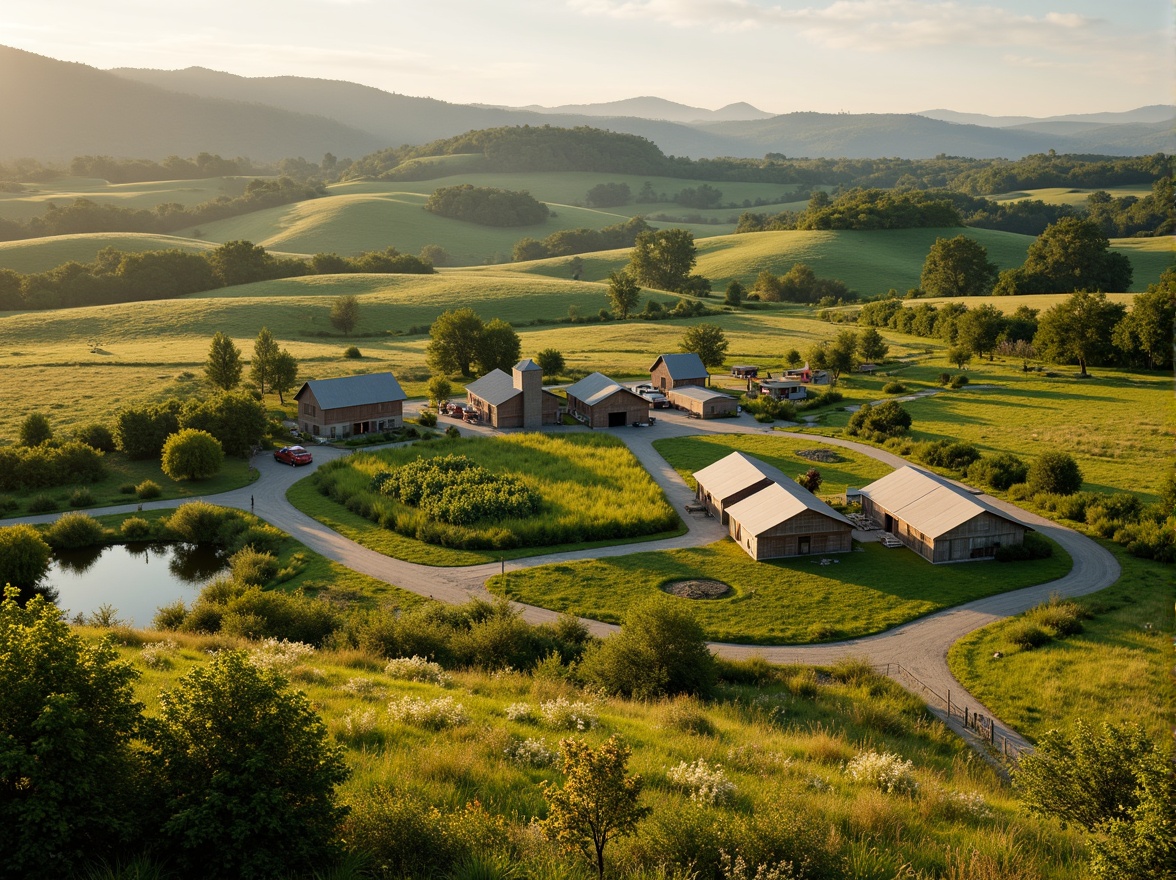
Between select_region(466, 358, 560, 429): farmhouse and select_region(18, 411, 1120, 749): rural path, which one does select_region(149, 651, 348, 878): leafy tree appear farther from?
select_region(466, 358, 560, 429): farmhouse

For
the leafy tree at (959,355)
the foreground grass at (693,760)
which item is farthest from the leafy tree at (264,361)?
the leafy tree at (959,355)

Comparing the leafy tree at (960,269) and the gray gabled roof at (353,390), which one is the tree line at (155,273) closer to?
the gray gabled roof at (353,390)

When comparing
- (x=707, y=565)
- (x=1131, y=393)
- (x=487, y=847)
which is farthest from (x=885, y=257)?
(x=487, y=847)

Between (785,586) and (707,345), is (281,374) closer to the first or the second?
(707,345)

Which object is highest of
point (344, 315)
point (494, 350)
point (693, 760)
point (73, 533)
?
point (693, 760)

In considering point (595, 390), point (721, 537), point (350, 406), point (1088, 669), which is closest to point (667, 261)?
A: point (595, 390)

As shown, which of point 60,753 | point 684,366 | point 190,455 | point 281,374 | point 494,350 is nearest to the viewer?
point 60,753

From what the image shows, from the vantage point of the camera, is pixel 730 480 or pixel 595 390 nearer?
pixel 730 480
